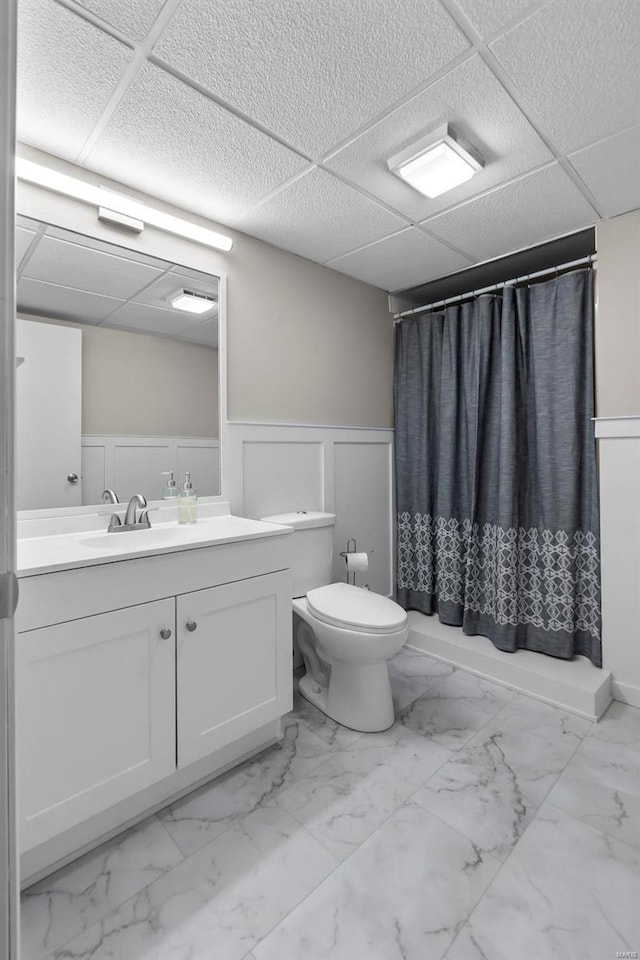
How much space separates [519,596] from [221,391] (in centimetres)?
187

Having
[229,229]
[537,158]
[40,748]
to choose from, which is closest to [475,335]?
[537,158]

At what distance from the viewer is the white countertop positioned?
1246mm

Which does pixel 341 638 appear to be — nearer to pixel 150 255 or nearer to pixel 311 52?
pixel 150 255

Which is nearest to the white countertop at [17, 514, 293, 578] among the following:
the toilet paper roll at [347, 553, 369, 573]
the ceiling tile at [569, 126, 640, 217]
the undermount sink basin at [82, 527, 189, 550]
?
the undermount sink basin at [82, 527, 189, 550]

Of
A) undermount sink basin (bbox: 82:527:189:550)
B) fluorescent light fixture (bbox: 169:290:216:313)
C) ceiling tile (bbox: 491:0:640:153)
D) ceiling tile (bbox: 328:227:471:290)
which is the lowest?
undermount sink basin (bbox: 82:527:189:550)

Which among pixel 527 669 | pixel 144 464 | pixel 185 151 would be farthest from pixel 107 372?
pixel 527 669

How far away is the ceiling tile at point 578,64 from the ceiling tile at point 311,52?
0.19 metres

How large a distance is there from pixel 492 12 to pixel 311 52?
0.47 metres

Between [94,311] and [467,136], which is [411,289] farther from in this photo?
[94,311]

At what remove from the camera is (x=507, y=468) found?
241 centimetres

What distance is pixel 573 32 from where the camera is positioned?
1.20 metres

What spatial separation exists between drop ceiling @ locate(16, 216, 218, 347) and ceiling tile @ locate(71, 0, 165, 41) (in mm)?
717

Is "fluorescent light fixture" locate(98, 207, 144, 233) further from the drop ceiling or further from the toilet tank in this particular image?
the toilet tank

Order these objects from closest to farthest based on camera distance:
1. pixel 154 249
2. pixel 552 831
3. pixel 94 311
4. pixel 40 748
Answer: pixel 40 748, pixel 552 831, pixel 94 311, pixel 154 249
